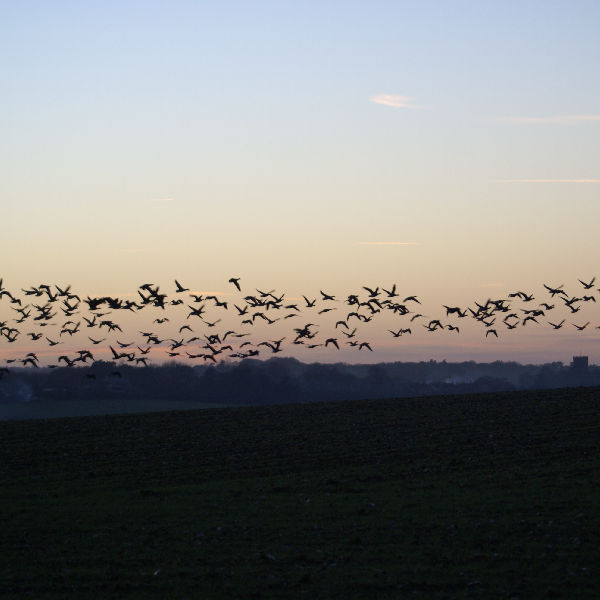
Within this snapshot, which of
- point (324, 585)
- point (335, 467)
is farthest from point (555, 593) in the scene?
point (335, 467)

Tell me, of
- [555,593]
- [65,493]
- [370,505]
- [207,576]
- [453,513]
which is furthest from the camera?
[65,493]

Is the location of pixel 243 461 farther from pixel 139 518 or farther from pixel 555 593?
pixel 555 593

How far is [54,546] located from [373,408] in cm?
3984

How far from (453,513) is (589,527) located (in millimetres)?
4963

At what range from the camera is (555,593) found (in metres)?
21.1

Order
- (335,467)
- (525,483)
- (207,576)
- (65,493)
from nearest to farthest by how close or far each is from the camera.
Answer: (207,576), (525,483), (65,493), (335,467)

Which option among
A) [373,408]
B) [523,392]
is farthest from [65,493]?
[523,392]

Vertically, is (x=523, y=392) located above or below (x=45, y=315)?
below

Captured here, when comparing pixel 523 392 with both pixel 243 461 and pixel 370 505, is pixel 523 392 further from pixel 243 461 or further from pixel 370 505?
pixel 370 505

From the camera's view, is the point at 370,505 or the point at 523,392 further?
the point at 523,392

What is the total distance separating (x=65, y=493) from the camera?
38969 mm

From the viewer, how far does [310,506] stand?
33.1 meters

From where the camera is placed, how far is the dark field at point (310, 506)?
2309cm

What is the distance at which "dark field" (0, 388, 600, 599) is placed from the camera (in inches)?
909
